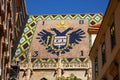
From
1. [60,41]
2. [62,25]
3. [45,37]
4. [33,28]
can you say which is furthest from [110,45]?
[33,28]

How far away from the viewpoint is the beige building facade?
15219mm

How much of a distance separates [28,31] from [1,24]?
33.3 metres

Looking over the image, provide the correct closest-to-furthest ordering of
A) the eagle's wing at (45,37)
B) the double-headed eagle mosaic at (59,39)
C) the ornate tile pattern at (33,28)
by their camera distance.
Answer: the ornate tile pattern at (33,28)
the double-headed eagle mosaic at (59,39)
the eagle's wing at (45,37)

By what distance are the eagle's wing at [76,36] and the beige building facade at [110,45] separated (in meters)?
25.3

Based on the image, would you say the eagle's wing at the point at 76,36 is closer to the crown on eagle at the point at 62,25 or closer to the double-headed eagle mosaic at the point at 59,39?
the double-headed eagle mosaic at the point at 59,39

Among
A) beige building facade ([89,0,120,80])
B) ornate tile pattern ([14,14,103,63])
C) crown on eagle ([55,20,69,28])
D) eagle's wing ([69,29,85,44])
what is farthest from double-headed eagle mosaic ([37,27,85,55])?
beige building facade ([89,0,120,80])

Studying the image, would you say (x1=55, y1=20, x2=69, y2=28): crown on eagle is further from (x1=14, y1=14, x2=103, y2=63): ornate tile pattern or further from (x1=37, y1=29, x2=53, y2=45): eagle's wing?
(x1=37, y1=29, x2=53, y2=45): eagle's wing

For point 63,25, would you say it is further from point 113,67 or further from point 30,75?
point 113,67

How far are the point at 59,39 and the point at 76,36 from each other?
6.62 ft

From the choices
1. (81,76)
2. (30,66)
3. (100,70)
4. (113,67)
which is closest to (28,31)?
(30,66)

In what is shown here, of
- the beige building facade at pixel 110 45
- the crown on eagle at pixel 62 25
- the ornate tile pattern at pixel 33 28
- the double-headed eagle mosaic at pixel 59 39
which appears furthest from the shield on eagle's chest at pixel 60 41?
the beige building facade at pixel 110 45

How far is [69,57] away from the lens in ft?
144

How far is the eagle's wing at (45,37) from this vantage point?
45938 mm

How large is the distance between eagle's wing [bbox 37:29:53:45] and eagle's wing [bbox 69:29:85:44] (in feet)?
8.31
